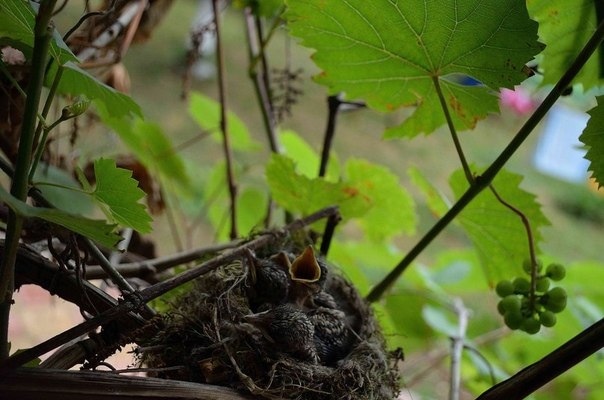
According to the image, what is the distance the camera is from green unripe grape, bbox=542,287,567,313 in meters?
0.43

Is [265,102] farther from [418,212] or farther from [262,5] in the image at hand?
[418,212]

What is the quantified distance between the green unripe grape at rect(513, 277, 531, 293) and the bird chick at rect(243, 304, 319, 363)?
17cm

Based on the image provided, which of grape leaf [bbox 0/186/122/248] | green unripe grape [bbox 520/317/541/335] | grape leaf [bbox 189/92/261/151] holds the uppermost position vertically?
grape leaf [bbox 189/92/261/151]

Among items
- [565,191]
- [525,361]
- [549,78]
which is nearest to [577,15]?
[549,78]

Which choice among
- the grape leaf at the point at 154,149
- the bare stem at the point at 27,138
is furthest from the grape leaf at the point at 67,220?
the grape leaf at the point at 154,149

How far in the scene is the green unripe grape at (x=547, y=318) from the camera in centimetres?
43

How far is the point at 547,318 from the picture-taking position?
0.43m

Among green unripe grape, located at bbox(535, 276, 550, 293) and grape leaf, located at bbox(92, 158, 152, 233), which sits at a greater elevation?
green unripe grape, located at bbox(535, 276, 550, 293)

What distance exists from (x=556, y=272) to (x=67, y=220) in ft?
1.10

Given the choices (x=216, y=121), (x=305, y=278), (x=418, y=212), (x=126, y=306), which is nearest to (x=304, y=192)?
(x=305, y=278)

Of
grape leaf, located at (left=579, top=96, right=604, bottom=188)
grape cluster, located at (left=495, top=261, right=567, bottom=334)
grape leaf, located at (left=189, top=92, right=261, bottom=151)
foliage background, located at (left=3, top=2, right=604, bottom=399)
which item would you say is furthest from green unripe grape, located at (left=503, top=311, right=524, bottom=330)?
grape leaf, located at (left=189, top=92, right=261, bottom=151)

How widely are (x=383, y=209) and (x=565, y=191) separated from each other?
2830 mm

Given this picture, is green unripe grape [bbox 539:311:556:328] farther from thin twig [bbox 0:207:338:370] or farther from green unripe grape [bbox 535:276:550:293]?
thin twig [bbox 0:207:338:370]

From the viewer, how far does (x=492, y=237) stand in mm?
522
